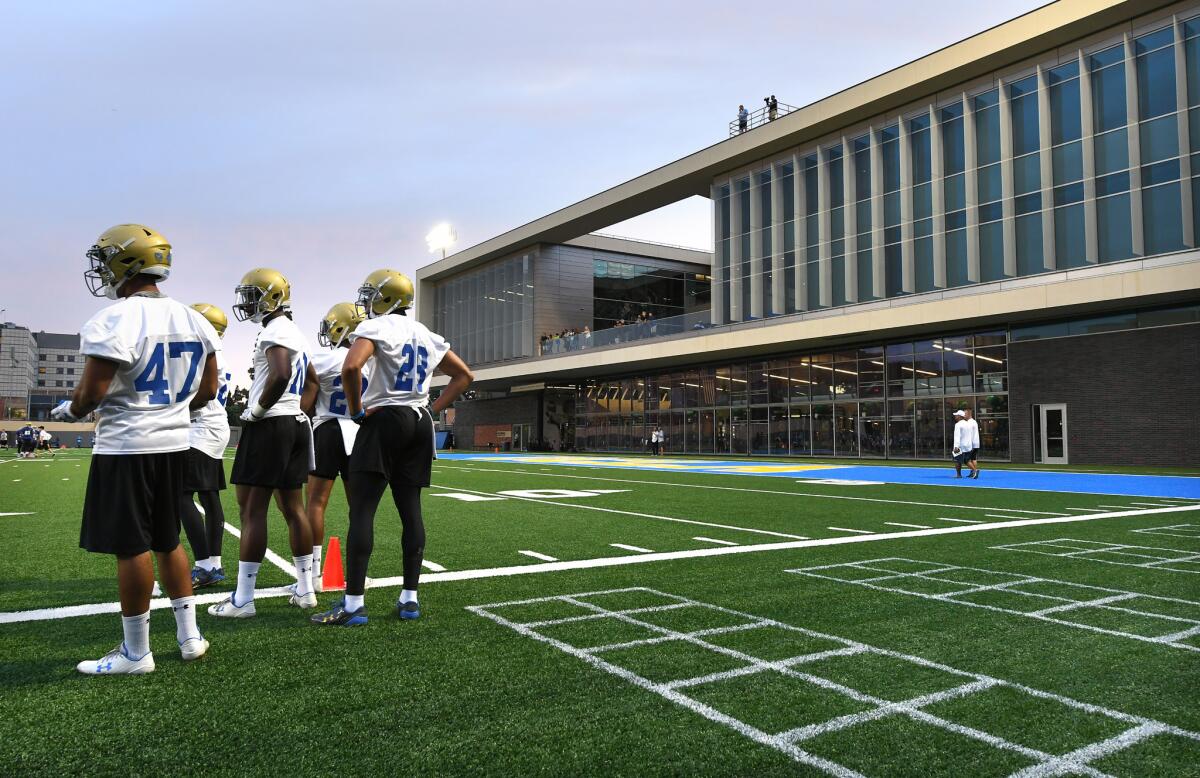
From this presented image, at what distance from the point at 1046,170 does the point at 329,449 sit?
28468 millimetres

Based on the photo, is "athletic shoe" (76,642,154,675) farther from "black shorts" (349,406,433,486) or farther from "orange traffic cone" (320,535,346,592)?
"orange traffic cone" (320,535,346,592)

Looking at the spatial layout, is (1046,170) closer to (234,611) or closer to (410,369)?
(410,369)

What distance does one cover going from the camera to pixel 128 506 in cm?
363

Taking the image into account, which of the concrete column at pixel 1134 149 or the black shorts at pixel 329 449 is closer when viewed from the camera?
the black shorts at pixel 329 449

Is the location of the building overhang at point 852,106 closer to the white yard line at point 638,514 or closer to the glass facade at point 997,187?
the glass facade at point 997,187

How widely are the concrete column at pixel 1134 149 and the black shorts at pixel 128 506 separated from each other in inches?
1134

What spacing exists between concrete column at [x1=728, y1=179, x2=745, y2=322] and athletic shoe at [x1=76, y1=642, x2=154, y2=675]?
35.3 m

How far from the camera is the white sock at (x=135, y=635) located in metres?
3.68

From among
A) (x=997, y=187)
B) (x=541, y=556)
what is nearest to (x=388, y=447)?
(x=541, y=556)

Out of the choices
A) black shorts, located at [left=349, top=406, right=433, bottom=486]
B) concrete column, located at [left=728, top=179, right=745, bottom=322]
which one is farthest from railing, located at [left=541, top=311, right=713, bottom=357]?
black shorts, located at [left=349, top=406, right=433, bottom=486]

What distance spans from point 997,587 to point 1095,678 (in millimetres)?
2260

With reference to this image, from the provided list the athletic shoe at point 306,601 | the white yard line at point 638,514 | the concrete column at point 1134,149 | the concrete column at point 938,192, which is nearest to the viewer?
the athletic shoe at point 306,601

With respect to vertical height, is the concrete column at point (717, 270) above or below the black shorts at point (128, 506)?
above

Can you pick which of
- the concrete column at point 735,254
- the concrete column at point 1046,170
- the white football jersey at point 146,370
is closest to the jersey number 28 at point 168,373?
the white football jersey at point 146,370
